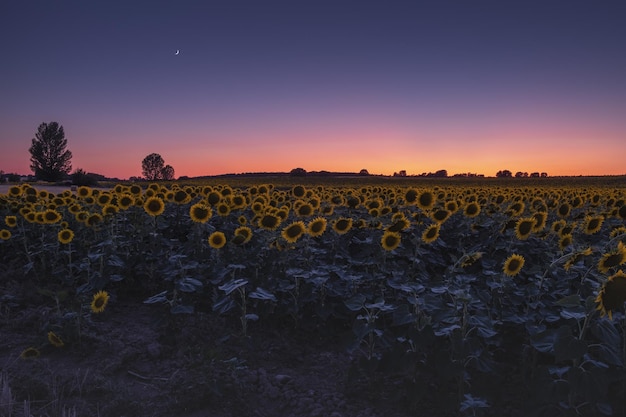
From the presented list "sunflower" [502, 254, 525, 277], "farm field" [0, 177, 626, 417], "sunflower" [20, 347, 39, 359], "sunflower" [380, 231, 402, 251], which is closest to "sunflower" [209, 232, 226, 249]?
"farm field" [0, 177, 626, 417]

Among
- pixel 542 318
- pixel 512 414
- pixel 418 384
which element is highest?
pixel 542 318

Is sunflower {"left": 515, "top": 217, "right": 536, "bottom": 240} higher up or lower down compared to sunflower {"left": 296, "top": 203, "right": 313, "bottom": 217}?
lower down

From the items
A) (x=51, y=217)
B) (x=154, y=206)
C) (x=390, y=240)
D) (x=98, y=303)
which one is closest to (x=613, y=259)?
(x=390, y=240)

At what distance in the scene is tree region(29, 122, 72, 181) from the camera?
9100cm

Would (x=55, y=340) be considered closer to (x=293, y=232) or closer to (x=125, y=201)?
(x=293, y=232)

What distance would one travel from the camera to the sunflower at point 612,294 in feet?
9.25

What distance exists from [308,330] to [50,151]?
10110 centimetres

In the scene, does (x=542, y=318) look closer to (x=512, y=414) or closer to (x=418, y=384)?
(x=512, y=414)

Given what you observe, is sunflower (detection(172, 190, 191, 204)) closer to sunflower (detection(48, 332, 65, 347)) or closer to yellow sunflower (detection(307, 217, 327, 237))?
yellow sunflower (detection(307, 217, 327, 237))

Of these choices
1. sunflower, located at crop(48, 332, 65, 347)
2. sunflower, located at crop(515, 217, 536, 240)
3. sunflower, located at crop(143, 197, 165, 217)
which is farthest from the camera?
sunflower, located at crop(143, 197, 165, 217)

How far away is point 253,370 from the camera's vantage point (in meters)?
4.19

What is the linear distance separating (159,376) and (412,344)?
211cm

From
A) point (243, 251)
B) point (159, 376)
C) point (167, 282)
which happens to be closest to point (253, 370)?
point (159, 376)

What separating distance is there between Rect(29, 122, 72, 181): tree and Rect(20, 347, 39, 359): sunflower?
94469mm
